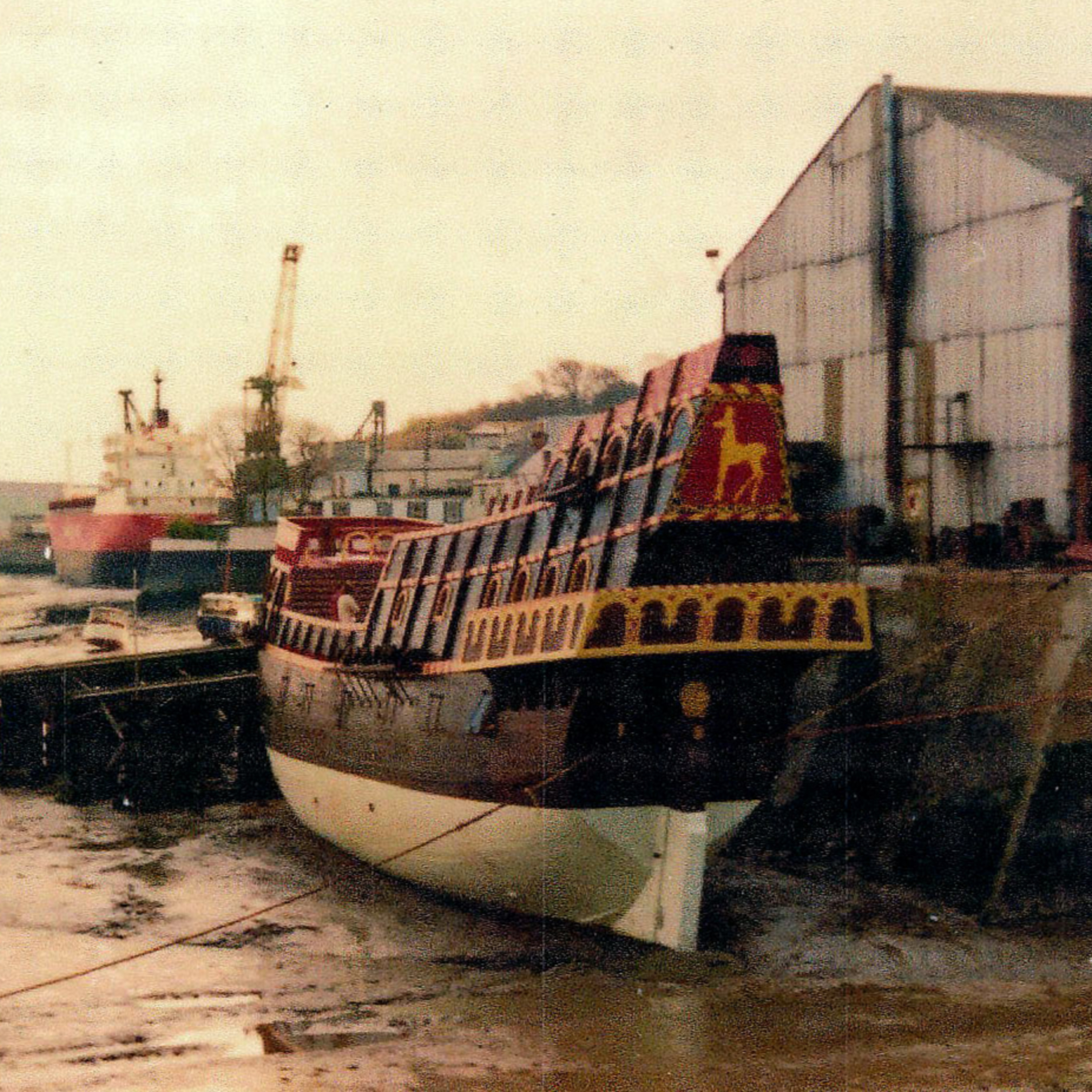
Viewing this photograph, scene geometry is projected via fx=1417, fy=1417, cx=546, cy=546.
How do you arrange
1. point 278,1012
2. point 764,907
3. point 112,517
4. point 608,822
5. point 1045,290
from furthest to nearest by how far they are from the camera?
1. point 112,517
2. point 1045,290
3. point 764,907
4. point 608,822
5. point 278,1012

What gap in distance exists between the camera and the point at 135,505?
95125 mm

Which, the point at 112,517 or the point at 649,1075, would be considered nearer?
the point at 649,1075

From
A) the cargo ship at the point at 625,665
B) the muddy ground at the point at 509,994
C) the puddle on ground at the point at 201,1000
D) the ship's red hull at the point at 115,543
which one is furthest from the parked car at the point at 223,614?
the ship's red hull at the point at 115,543

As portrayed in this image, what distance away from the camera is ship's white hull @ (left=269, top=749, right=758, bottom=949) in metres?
17.9

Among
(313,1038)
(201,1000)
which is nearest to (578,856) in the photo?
(313,1038)

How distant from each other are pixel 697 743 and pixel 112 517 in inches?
3123

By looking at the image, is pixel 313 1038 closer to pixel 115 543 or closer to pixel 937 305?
pixel 937 305

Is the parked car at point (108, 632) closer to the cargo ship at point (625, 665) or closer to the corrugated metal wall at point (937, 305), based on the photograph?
the corrugated metal wall at point (937, 305)

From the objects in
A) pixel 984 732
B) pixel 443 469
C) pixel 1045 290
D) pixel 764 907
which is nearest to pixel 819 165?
pixel 1045 290

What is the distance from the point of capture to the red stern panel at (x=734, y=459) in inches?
674

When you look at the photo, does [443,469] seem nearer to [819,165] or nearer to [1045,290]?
[819,165]

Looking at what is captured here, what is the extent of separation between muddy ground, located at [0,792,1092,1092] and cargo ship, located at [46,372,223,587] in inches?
2799

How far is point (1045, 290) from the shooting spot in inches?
1042

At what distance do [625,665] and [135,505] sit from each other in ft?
271
